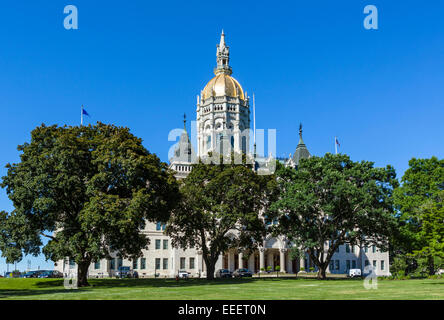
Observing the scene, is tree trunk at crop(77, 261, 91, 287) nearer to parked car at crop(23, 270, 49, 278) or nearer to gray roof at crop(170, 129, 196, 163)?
parked car at crop(23, 270, 49, 278)

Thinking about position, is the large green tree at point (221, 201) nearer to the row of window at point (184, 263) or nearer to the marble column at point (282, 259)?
the row of window at point (184, 263)

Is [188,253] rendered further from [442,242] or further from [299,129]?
[442,242]

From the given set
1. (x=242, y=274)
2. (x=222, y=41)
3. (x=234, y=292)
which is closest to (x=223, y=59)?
(x=222, y=41)

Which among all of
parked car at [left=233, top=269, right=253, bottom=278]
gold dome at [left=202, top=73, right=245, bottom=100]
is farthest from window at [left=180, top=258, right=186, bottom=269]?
gold dome at [left=202, top=73, right=245, bottom=100]

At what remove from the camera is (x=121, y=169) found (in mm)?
43781

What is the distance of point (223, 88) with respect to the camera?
456ft

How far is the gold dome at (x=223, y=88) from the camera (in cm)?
13850

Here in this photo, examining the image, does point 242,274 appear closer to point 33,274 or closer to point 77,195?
point 33,274

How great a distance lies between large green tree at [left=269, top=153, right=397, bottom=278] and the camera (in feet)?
180

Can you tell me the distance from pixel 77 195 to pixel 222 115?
3685 inches

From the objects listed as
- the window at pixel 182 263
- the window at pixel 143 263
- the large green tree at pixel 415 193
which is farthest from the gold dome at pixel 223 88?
the large green tree at pixel 415 193

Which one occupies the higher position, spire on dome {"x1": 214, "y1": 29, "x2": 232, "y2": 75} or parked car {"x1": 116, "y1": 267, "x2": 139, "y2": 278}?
spire on dome {"x1": 214, "y1": 29, "x2": 232, "y2": 75}

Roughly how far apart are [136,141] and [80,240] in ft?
38.5

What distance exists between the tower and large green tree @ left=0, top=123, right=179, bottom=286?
83.2 metres
